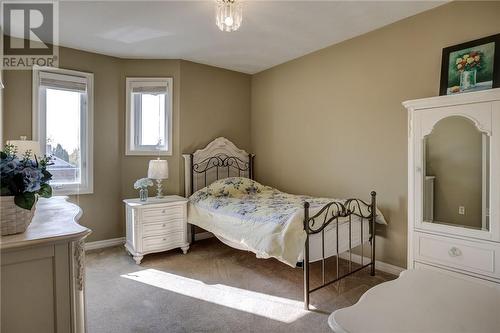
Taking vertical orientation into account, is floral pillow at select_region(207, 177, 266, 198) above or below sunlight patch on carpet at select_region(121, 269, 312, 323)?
above

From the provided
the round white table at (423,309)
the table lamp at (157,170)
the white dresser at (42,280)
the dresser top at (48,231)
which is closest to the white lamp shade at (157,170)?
the table lamp at (157,170)

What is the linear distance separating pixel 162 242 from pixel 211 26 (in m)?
2.52

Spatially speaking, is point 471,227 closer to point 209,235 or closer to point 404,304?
point 404,304

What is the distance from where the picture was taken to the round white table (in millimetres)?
970

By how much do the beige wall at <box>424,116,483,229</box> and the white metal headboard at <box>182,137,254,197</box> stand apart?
110 inches

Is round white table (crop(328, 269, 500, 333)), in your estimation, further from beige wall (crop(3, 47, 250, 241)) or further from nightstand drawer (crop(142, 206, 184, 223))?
beige wall (crop(3, 47, 250, 241))

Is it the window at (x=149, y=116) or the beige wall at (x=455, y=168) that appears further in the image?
the window at (x=149, y=116)

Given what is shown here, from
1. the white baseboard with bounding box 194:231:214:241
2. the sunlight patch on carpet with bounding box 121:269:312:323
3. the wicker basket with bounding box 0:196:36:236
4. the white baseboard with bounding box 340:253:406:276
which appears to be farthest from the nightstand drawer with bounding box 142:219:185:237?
the wicker basket with bounding box 0:196:36:236

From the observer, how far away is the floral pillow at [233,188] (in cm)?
377

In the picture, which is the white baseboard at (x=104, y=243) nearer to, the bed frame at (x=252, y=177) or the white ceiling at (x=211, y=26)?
the bed frame at (x=252, y=177)

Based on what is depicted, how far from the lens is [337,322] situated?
3.18 feet

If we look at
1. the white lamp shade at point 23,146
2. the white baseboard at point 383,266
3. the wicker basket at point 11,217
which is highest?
the white lamp shade at point 23,146

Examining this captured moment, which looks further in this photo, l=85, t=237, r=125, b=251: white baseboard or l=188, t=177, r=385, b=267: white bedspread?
l=85, t=237, r=125, b=251: white baseboard

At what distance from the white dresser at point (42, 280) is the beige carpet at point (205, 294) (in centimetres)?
106
